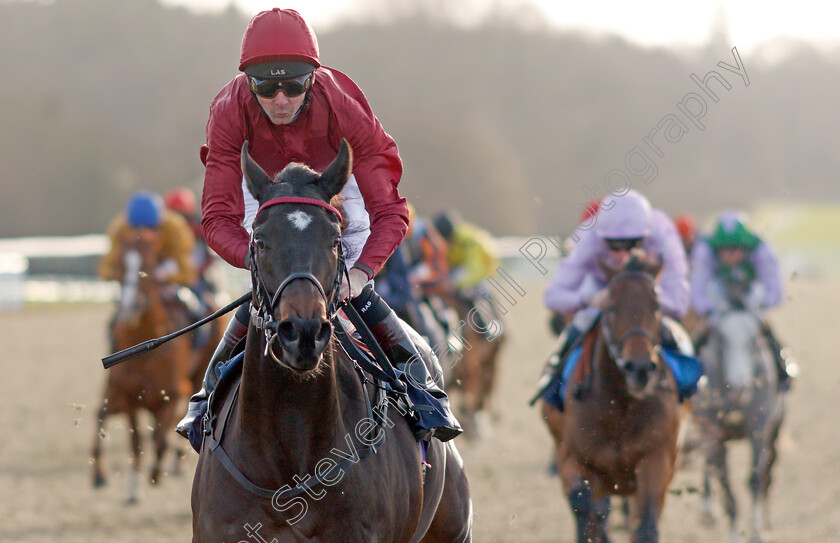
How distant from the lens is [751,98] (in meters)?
66.9

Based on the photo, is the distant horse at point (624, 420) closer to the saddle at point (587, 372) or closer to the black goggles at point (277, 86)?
the saddle at point (587, 372)

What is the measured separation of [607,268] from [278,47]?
8.77ft

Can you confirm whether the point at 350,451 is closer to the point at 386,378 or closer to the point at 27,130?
the point at 386,378

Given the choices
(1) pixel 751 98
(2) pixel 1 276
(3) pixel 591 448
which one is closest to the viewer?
(3) pixel 591 448

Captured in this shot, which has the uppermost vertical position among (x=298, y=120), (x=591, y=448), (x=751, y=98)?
(x=751, y=98)

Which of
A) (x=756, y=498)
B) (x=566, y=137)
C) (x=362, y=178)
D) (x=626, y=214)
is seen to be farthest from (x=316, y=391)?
(x=566, y=137)

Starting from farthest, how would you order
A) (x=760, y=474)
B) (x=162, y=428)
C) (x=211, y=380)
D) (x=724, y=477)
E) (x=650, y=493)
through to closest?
(x=162, y=428) < (x=760, y=474) < (x=724, y=477) < (x=650, y=493) < (x=211, y=380)

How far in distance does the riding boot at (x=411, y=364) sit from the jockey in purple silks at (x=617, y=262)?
200 cm

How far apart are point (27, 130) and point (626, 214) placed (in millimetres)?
41029

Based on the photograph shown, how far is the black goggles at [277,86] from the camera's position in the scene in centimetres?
336

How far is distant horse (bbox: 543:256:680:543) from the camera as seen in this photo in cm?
519

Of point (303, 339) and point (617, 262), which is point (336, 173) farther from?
point (617, 262)

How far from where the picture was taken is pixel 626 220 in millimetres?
5781

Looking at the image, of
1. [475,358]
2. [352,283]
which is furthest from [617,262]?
[475,358]
